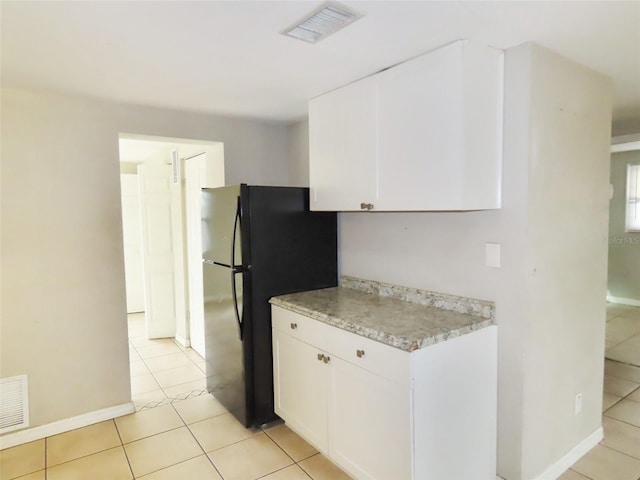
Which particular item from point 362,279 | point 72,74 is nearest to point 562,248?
point 362,279

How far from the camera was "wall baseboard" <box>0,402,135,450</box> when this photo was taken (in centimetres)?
260

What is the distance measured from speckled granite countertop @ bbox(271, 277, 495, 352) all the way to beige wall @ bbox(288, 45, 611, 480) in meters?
0.08

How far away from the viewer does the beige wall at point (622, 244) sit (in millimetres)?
5812

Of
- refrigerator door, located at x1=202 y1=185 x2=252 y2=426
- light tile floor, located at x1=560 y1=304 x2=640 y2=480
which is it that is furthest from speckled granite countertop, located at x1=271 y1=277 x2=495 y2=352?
light tile floor, located at x1=560 y1=304 x2=640 y2=480

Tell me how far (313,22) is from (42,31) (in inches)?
45.6

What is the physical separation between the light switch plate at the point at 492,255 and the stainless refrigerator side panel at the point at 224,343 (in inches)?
60.1

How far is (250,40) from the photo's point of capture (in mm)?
1851

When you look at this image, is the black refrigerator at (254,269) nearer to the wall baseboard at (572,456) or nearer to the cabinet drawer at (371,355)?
the cabinet drawer at (371,355)

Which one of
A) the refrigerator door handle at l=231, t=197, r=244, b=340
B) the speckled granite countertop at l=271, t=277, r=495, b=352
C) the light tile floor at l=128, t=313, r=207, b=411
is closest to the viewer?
the speckled granite countertop at l=271, t=277, r=495, b=352

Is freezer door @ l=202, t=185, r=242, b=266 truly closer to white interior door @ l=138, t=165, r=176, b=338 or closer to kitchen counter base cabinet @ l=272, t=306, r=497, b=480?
kitchen counter base cabinet @ l=272, t=306, r=497, b=480

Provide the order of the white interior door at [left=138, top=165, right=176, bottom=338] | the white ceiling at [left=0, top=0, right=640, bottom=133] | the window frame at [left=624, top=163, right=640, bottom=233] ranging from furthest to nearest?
the window frame at [left=624, top=163, right=640, bottom=233] → the white interior door at [left=138, top=165, right=176, bottom=338] → the white ceiling at [left=0, top=0, right=640, bottom=133]

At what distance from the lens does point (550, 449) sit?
2199 mm

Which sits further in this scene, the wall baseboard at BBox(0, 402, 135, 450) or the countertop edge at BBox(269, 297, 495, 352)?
the wall baseboard at BBox(0, 402, 135, 450)

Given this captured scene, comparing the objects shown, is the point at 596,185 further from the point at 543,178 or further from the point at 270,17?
the point at 270,17
